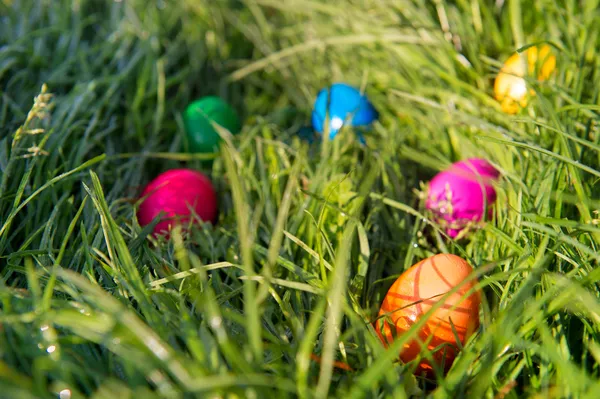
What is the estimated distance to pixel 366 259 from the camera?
131 centimetres

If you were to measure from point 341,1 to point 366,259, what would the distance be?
1.26 m

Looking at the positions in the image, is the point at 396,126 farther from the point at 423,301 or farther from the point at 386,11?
the point at 423,301

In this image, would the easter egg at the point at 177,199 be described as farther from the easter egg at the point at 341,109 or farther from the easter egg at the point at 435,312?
the easter egg at the point at 435,312

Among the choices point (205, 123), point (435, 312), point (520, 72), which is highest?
point (520, 72)

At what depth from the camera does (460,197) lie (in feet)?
4.74

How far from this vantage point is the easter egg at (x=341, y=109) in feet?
5.97

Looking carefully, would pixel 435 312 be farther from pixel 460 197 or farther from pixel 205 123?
pixel 205 123

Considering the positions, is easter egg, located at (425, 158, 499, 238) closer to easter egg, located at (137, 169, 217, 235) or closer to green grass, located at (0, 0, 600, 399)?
green grass, located at (0, 0, 600, 399)

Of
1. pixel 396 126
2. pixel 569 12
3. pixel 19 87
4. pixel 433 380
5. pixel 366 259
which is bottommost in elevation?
pixel 433 380

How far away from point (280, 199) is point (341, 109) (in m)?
0.45

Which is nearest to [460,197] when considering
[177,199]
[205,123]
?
[177,199]

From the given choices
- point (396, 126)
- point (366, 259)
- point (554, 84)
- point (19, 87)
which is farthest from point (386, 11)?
point (19, 87)

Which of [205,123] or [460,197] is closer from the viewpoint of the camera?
[460,197]

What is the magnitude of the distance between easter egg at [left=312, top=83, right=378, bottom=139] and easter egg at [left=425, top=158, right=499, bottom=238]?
1.44 feet
